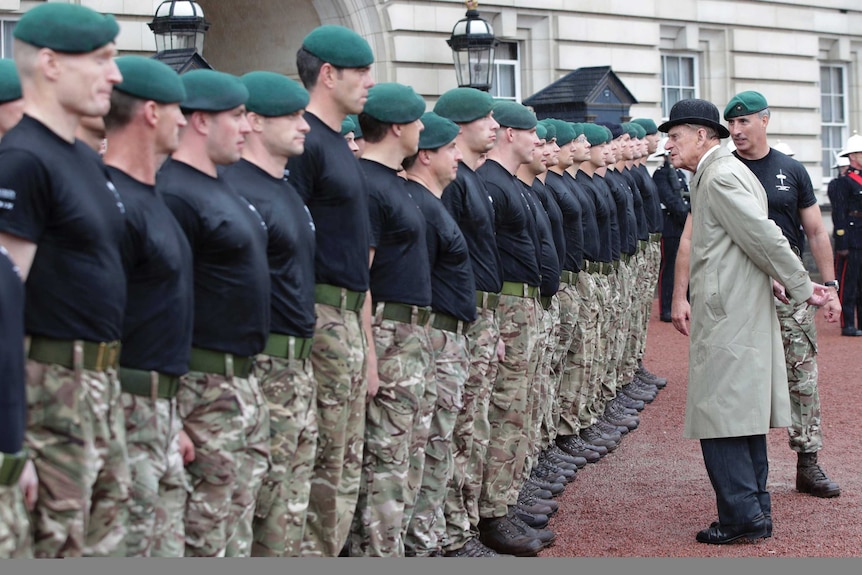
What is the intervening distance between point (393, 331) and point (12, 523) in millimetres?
2777

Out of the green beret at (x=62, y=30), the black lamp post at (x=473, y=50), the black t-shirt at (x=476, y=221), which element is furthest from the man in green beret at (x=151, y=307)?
the black lamp post at (x=473, y=50)

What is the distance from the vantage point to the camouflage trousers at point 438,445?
652 centimetres

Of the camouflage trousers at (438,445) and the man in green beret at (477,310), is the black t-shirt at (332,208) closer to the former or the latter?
the camouflage trousers at (438,445)

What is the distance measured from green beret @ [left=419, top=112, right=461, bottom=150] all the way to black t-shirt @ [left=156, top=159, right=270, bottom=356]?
1918 mm

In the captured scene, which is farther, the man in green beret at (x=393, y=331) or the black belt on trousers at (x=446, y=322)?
the black belt on trousers at (x=446, y=322)

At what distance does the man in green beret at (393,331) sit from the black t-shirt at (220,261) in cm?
118

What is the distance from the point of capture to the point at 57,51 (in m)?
4.05

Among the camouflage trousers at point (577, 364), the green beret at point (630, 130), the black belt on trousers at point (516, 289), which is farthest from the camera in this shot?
the green beret at point (630, 130)

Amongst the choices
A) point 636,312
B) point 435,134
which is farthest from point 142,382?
point 636,312

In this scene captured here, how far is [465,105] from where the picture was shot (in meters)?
7.32

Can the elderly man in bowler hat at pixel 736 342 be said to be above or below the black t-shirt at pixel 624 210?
below

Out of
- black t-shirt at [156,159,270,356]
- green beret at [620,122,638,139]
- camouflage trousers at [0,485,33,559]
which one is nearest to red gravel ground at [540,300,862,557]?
black t-shirt at [156,159,270,356]

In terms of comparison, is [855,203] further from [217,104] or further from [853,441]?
[217,104]

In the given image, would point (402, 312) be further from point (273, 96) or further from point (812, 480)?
point (812, 480)
